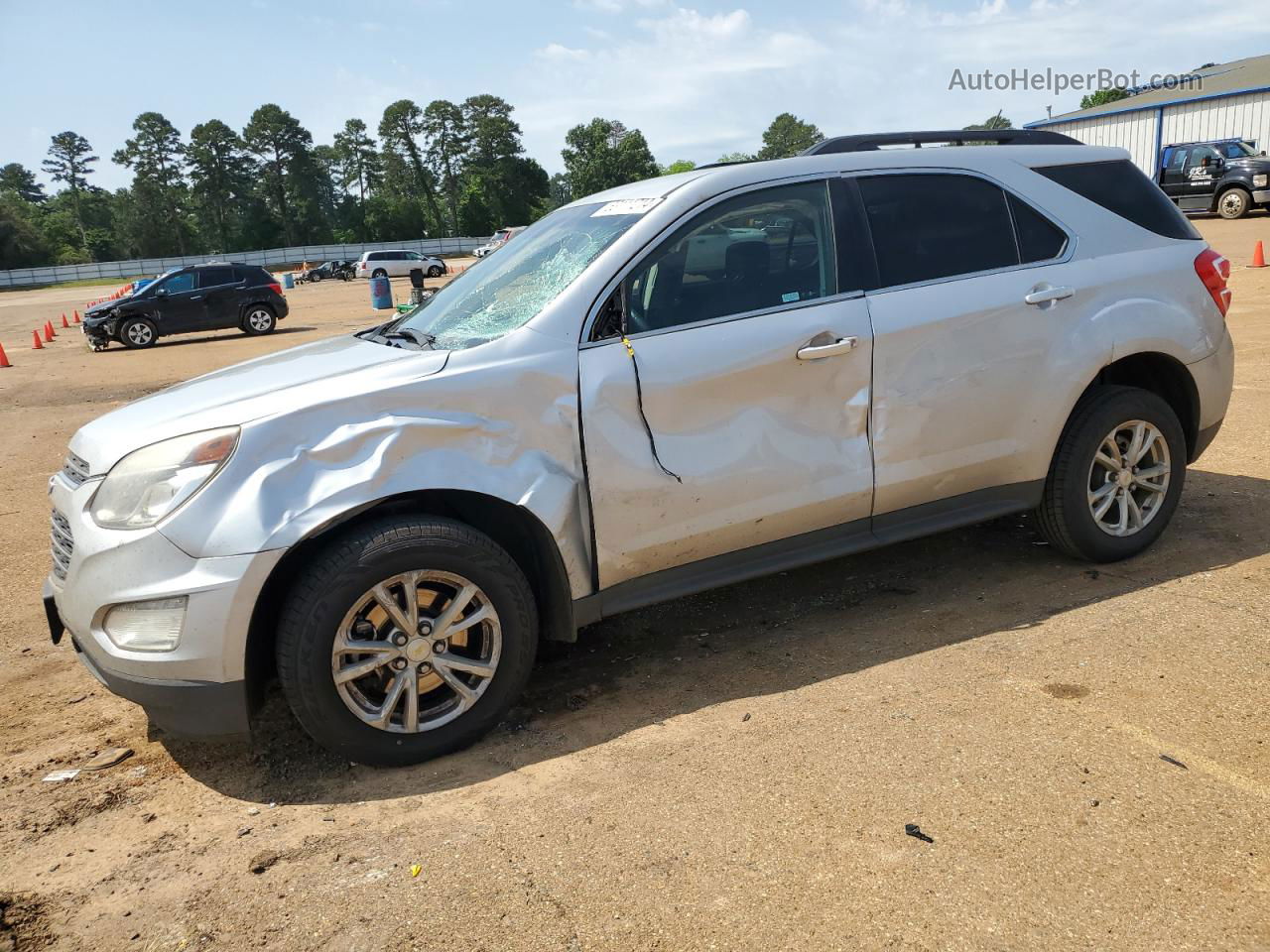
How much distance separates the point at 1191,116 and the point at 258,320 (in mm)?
38408

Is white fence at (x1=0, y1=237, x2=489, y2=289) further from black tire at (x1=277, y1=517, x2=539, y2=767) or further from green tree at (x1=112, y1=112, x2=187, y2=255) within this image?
black tire at (x1=277, y1=517, x2=539, y2=767)

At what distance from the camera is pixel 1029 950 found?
2.23 metres

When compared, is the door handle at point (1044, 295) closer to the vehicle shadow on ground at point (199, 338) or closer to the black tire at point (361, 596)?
the black tire at point (361, 596)

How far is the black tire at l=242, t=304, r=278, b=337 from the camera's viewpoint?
21172 millimetres

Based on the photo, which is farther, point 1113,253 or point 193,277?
point 193,277

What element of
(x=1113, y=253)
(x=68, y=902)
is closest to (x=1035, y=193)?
(x=1113, y=253)

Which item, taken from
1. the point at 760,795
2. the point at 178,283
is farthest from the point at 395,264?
the point at 760,795

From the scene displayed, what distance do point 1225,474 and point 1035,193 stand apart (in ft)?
8.61

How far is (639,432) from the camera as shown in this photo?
3.44 meters

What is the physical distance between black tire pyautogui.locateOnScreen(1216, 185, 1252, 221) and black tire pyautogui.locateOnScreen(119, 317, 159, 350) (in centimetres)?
2665

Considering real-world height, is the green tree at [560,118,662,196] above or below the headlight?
above

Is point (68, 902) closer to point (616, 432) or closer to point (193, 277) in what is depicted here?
point (616, 432)

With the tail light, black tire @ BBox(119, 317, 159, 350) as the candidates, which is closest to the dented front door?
the tail light

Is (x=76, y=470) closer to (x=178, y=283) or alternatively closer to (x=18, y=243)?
(x=178, y=283)
